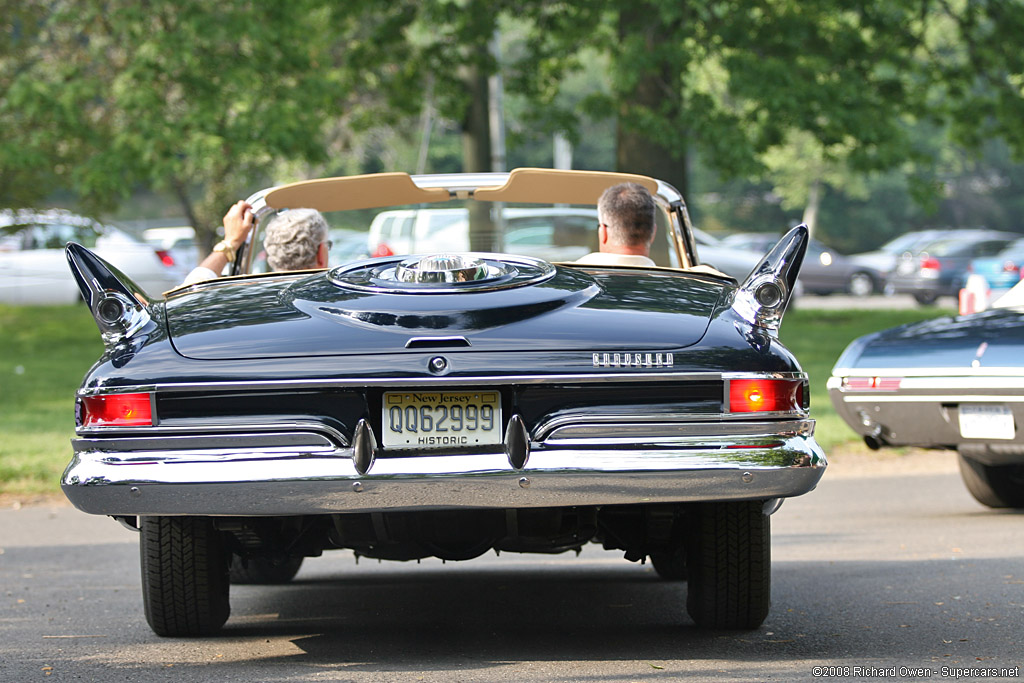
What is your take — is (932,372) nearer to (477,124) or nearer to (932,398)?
(932,398)

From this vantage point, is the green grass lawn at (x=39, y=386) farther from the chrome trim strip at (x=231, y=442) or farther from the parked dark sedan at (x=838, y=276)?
the parked dark sedan at (x=838, y=276)

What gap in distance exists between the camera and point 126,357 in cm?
427

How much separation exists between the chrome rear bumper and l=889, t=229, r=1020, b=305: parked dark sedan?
2776 cm

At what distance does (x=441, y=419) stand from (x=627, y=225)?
163 cm

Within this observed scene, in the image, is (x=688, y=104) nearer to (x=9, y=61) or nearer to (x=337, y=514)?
(x=9, y=61)

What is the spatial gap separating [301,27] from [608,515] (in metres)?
14.8

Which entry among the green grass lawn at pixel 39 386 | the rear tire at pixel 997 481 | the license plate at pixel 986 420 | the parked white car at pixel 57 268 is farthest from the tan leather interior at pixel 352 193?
the parked white car at pixel 57 268

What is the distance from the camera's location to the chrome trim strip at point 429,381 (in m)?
4.07

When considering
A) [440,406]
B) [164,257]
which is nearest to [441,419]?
[440,406]

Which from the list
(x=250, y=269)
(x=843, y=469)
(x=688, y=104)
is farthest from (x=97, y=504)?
(x=688, y=104)

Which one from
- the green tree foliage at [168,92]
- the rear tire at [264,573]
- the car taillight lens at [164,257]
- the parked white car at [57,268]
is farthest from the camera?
the car taillight lens at [164,257]

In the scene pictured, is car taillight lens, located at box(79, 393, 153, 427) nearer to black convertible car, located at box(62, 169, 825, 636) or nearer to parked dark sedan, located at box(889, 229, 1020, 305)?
black convertible car, located at box(62, 169, 825, 636)

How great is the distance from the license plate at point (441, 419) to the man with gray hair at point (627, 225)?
1.43 metres

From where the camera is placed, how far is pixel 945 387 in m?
7.24
